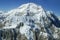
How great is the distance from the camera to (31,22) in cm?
6397

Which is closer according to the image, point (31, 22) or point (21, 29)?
point (21, 29)

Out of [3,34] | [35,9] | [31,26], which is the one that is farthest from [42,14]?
[3,34]

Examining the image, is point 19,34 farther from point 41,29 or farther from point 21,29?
point 41,29

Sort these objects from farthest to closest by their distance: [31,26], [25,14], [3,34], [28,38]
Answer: [25,14] → [31,26] → [28,38] → [3,34]

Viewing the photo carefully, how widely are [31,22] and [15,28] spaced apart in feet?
22.3

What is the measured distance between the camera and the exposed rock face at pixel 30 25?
187ft

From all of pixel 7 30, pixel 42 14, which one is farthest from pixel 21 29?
pixel 42 14

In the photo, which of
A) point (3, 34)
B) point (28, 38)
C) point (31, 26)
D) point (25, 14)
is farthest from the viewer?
point (25, 14)

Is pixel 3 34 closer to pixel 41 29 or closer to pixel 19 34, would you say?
pixel 19 34

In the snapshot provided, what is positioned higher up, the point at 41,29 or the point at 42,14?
the point at 42,14

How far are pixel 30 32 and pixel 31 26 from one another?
283 cm

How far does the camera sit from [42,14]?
224ft

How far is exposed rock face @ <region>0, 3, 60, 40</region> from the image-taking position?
187 ft

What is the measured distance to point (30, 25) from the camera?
61.0 metres
